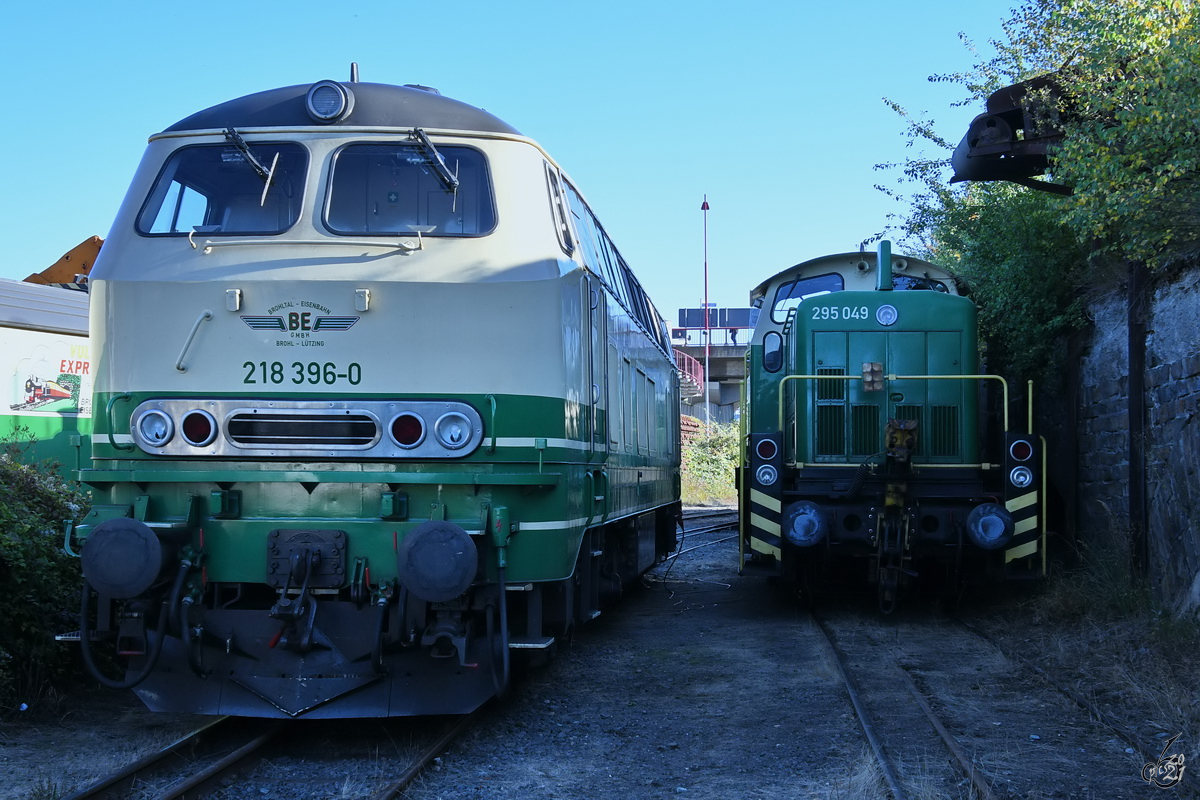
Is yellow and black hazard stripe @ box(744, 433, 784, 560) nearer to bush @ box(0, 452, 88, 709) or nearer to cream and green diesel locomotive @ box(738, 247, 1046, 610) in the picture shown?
cream and green diesel locomotive @ box(738, 247, 1046, 610)

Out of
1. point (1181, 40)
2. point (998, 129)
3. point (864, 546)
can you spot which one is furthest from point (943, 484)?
point (1181, 40)

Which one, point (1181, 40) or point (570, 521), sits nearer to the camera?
point (570, 521)

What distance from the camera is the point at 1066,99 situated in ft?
27.3

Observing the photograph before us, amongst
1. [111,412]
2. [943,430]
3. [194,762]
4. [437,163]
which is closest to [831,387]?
[943,430]

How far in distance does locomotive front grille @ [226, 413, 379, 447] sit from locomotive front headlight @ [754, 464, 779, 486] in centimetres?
447

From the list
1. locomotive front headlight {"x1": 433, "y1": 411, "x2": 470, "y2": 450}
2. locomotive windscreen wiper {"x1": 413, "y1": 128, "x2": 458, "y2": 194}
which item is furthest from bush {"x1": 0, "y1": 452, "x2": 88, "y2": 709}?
locomotive windscreen wiper {"x1": 413, "y1": 128, "x2": 458, "y2": 194}

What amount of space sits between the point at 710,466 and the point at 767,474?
76.4ft

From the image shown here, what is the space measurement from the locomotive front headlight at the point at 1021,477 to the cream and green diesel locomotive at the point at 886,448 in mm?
16

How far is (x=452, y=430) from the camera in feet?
16.8

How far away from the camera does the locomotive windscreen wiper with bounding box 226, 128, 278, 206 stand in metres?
5.46

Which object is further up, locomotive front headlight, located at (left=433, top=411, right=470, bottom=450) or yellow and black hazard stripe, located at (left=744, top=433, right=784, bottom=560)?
locomotive front headlight, located at (left=433, top=411, right=470, bottom=450)

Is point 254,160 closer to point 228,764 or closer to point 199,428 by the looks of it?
point 199,428

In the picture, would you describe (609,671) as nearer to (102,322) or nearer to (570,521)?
(570,521)

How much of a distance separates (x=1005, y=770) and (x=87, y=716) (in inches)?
187
